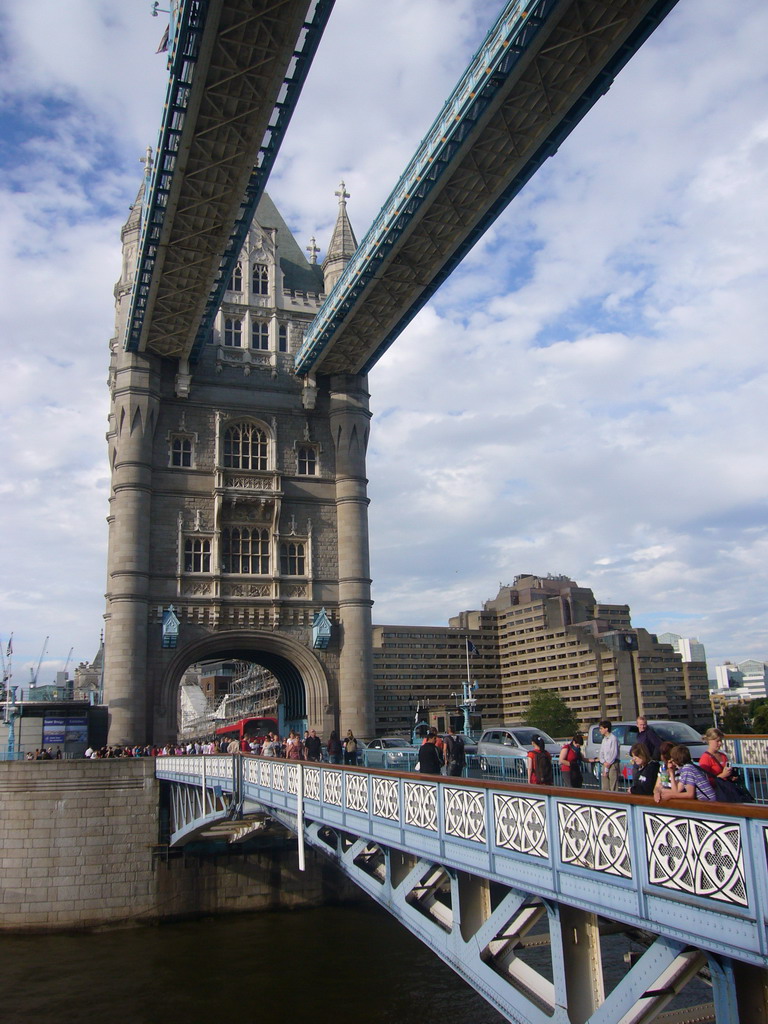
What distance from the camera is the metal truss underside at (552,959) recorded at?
7305 mm

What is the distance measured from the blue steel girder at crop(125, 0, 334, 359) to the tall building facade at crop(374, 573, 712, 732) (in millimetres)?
106166

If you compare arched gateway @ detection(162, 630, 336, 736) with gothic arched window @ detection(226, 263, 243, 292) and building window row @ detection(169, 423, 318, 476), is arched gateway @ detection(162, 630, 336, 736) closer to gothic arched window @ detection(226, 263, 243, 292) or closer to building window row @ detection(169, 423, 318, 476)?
building window row @ detection(169, 423, 318, 476)

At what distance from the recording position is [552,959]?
8406 mm

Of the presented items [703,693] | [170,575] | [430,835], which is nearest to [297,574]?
[170,575]

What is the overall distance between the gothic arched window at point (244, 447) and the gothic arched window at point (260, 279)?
301 inches

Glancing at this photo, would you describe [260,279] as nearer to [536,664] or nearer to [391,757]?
[391,757]

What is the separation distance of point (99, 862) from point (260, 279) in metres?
29.1

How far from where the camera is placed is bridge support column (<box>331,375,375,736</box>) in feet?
138

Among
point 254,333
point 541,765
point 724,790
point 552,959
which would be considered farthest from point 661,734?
point 254,333

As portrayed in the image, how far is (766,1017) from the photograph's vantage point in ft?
22.0

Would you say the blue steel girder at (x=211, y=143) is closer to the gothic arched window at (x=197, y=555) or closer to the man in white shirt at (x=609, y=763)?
the gothic arched window at (x=197, y=555)

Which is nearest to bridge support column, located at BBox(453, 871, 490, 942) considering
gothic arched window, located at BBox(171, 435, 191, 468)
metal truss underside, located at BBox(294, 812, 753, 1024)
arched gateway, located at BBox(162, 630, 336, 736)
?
metal truss underside, located at BBox(294, 812, 753, 1024)

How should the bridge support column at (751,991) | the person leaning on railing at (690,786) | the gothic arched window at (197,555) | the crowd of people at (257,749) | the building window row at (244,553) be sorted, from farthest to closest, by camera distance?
the building window row at (244,553) < the gothic arched window at (197,555) < the crowd of people at (257,749) < the person leaning on railing at (690,786) < the bridge support column at (751,991)

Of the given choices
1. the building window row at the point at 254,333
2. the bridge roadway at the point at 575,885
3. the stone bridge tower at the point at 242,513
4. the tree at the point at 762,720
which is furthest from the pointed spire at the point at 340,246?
the tree at the point at 762,720
